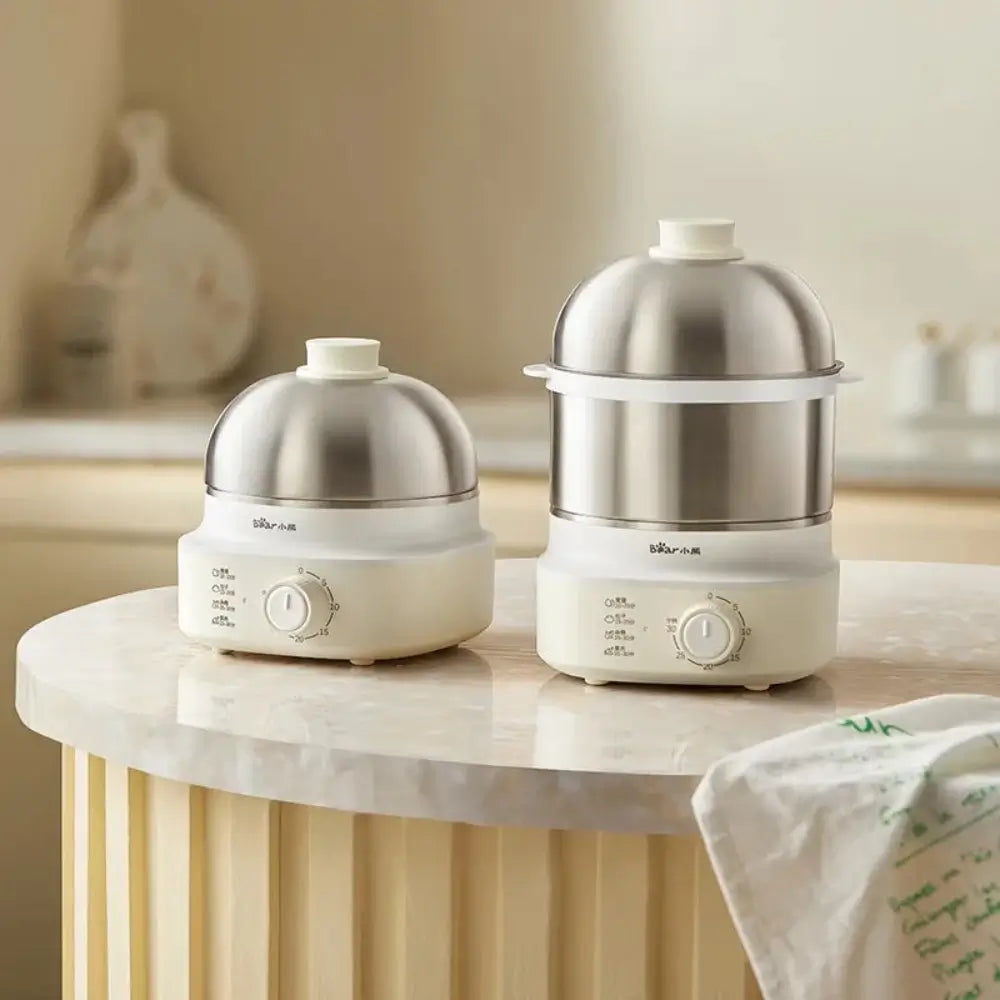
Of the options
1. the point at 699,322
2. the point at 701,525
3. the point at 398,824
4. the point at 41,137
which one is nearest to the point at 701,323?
the point at 699,322

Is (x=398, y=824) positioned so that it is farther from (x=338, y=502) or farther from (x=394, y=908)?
(x=338, y=502)

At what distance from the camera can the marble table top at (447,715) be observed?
3.22ft

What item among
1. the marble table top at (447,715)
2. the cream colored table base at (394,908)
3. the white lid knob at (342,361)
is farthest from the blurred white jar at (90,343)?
the cream colored table base at (394,908)

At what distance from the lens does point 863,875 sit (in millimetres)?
923

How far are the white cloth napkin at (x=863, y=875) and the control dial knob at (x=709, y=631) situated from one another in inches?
6.9

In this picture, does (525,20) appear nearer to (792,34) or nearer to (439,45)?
(439,45)

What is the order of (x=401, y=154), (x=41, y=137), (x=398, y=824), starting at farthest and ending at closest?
(x=401, y=154) → (x=41, y=137) → (x=398, y=824)

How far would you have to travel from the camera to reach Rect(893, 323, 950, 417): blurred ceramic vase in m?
2.60

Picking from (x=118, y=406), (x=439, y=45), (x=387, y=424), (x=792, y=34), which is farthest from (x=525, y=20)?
(x=387, y=424)

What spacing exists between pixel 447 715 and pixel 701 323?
0.94 feet

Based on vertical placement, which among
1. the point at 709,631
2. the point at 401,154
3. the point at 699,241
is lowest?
the point at 709,631

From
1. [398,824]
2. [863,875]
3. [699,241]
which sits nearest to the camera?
[863,875]

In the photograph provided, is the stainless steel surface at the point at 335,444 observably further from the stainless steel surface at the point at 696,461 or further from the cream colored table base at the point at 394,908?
the cream colored table base at the point at 394,908

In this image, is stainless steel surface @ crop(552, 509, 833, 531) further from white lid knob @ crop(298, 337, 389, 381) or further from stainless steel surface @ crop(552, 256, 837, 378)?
white lid knob @ crop(298, 337, 389, 381)
